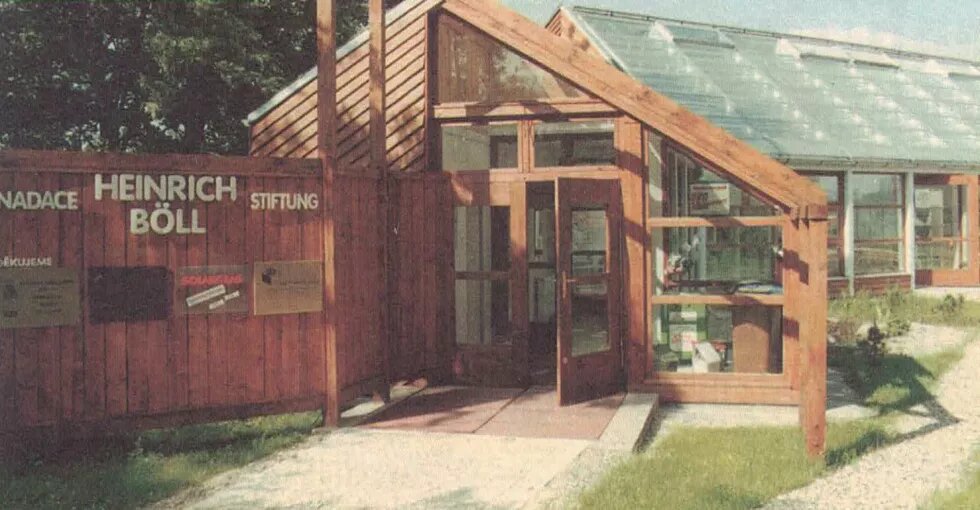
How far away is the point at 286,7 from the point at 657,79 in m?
6.11

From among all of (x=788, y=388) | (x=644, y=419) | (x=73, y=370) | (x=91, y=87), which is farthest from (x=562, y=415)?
(x=91, y=87)

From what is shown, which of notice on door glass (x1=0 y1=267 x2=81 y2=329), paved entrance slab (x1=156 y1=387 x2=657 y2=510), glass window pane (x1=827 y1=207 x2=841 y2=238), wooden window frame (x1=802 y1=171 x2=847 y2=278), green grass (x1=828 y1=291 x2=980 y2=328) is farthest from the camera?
glass window pane (x1=827 y1=207 x2=841 y2=238)

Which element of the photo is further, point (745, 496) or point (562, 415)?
point (562, 415)

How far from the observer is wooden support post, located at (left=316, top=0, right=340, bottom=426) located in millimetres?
6809

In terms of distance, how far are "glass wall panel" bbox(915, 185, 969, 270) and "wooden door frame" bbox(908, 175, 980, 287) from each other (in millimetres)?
103

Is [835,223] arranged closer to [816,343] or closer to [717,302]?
[717,302]

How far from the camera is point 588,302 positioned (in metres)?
7.95

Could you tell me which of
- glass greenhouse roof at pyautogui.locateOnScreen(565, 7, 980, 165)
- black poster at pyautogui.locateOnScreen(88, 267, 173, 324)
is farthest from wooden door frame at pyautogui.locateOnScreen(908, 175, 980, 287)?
black poster at pyautogui.locateOnScreen(88, 267, 173, 324)

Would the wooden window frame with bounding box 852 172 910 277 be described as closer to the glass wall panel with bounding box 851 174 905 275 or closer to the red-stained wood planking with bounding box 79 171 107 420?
the glass wall panel with bounding box 851 174 905 275

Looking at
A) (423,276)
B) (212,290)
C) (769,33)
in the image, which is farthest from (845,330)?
(769,33)

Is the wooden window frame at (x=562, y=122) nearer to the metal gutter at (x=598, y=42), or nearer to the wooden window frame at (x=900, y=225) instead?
the metal gutter at (x=598, y=42)

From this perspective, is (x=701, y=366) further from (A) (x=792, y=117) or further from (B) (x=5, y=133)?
(B) (x=5, y=133)

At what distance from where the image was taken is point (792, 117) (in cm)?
1510

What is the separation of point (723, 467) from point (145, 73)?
1044cm
